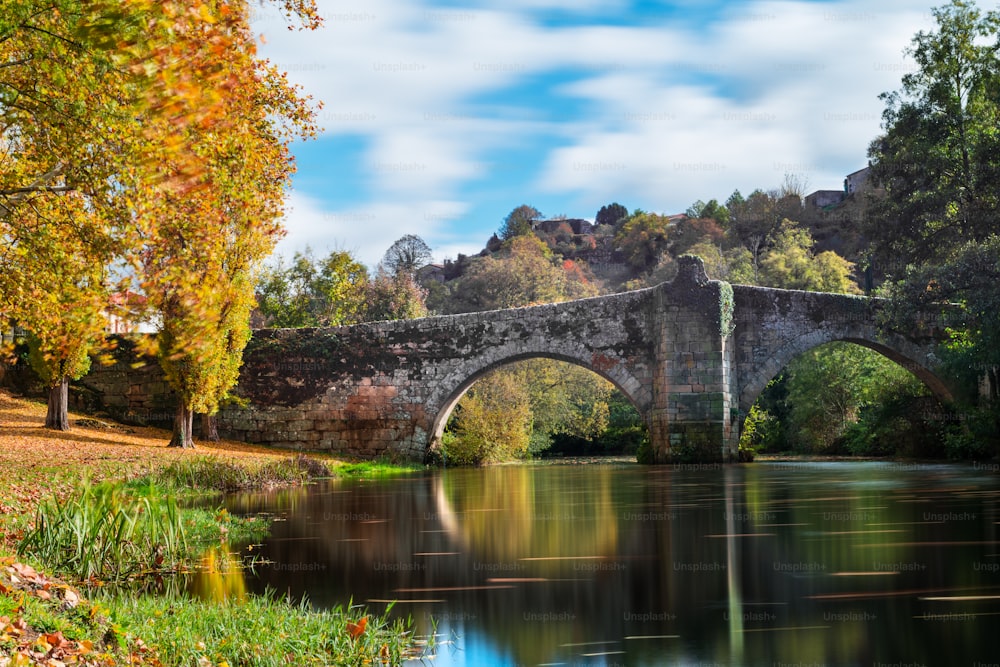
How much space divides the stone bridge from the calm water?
7591 mm

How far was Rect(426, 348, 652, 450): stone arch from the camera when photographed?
19047 mm

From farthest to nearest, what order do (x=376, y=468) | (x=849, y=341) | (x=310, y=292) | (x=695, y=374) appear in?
1. (x=310, y=292)
2. (x=849, y=341)
3. (x=695, y=374)
4. (x=376, y=468)

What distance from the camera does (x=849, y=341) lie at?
774 inches

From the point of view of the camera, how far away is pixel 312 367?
20.5 m

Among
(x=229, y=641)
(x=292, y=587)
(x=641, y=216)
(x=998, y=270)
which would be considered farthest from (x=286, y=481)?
(x=641, y=216)

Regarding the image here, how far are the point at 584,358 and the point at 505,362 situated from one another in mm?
1784

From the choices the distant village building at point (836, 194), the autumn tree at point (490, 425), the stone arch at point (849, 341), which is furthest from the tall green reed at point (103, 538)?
the distant village building at point (836, 194)

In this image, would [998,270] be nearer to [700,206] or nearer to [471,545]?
[471,545]

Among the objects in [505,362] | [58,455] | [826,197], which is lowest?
[58,455]

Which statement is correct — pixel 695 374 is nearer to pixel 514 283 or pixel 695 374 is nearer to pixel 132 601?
pixel 132 601

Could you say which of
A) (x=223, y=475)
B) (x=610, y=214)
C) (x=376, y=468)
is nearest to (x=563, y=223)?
(x=610, y=214)

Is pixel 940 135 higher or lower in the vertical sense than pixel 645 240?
lower

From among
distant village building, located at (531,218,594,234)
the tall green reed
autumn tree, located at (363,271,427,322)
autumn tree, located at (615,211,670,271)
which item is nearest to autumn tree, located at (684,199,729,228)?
autumn tree, located at (615,211,670,271)

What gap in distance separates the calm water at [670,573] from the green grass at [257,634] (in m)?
0.24
